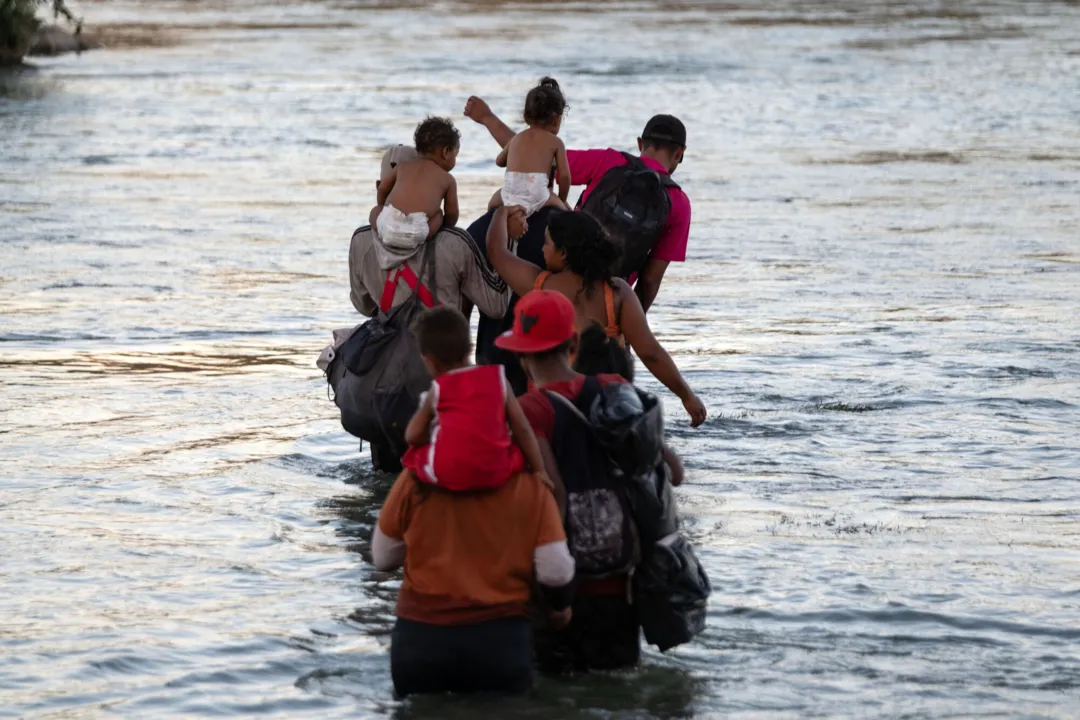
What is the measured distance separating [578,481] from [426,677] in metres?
0.71

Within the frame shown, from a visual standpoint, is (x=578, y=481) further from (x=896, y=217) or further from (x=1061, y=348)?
(x=896, y=217)

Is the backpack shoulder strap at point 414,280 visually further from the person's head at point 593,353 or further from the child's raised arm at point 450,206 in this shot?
the person's head at point 593,353

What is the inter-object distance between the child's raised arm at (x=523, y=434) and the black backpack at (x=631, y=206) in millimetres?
2537

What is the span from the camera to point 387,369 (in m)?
7.50

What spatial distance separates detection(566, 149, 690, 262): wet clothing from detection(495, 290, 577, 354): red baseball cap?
233cm

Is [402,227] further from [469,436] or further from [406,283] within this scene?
[469,436]

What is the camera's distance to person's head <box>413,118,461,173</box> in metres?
7.53

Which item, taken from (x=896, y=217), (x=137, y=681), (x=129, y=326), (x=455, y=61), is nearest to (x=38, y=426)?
(x=129, y=326)

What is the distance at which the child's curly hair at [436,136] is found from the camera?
24.7 feet

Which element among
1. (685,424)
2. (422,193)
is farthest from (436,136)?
(685,424)

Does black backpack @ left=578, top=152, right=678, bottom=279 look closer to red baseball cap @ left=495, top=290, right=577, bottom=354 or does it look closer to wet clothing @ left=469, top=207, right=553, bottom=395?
wet clothing @ left=469, top=207, right=553, bottom=395

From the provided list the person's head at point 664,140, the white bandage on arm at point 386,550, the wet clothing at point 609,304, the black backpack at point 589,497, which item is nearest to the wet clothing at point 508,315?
the person's head at point 664,140

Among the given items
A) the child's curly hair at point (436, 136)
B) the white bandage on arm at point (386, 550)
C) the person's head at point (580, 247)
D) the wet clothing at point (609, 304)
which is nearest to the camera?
the white bandage on arm at point (386, 550)

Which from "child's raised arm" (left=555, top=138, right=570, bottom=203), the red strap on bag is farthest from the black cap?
the red strap on bag
